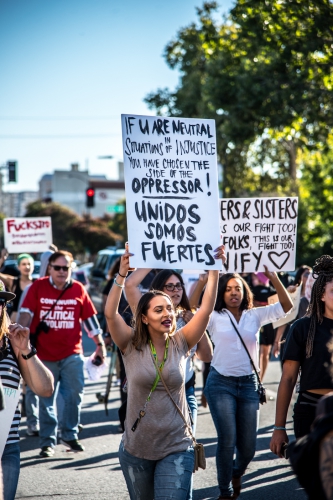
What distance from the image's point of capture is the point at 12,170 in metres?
32.0

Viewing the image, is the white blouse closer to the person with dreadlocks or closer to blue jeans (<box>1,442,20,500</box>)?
the person with dreadlocks

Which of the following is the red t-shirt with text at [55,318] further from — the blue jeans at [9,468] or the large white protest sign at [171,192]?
the blue jeans at [9,468]

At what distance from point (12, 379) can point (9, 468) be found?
472 millimetres

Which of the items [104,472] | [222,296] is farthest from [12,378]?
[104,472]

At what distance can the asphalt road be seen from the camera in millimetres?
6406

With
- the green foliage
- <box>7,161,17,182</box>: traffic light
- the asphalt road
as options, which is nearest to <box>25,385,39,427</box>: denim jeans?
the asphalt road

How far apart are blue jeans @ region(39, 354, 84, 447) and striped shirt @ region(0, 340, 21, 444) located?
12.3 feet

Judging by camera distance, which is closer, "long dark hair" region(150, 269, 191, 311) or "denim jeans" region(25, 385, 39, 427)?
"long dark hair" region(150, 269, 191, 311)

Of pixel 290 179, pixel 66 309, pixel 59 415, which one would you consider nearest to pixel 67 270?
pixel 66 309

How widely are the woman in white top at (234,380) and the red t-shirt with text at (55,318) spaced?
89.1 inches

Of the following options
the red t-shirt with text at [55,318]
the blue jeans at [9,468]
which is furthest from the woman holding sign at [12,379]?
the red t-shirt with text at [55,318]

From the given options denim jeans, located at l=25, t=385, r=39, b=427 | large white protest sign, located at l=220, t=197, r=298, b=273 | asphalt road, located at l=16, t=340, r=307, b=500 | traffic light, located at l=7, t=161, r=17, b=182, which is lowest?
asphalt road, located at l=16, t=340, r=307, b=500

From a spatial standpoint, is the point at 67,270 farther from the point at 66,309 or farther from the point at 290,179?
the point at 290,179

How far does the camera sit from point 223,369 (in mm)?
6070
